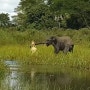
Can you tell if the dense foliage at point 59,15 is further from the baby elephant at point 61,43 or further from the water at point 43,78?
the water at point 43,78

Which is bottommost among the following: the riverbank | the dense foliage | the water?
the water

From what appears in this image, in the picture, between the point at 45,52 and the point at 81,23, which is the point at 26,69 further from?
the point at 81,23

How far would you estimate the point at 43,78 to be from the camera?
13719 mm

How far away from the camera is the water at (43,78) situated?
11.2m

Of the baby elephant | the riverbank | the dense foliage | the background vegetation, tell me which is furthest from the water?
the dense foliage

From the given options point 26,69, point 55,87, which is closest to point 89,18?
point 26,69

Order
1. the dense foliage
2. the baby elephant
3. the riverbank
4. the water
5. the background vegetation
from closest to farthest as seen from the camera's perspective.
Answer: the water < the riverbank < the background vegetation < the baby elephant < the dense foliage

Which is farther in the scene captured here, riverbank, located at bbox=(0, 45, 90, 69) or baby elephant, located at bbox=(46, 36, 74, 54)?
baby elephant, located at bbox=(46, 36, 74, 54)

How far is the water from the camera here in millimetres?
11213

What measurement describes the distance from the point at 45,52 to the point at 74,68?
2.52 metres

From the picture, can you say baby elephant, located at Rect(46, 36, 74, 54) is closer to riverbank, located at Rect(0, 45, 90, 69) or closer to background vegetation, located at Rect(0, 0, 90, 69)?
background vegetation, located at Rect(0, 0, 90, 69)

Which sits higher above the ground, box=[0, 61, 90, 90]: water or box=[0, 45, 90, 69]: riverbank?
box=[0, 45, 90, 69]: riverbank

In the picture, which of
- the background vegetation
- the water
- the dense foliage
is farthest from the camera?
the dense foliage

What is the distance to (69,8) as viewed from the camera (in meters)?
46.0
